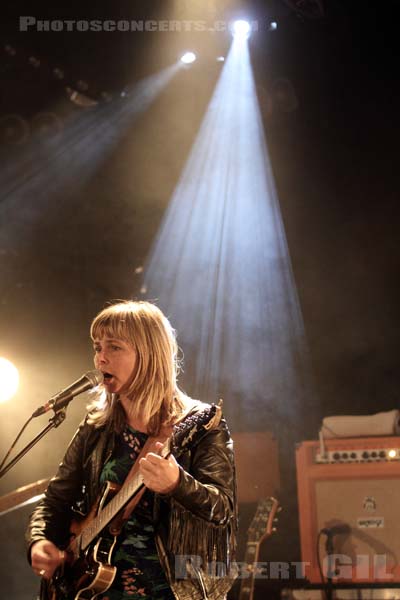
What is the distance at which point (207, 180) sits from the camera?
5.38m

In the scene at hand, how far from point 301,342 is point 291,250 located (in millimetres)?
778

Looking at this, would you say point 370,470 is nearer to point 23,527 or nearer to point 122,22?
point 23,527

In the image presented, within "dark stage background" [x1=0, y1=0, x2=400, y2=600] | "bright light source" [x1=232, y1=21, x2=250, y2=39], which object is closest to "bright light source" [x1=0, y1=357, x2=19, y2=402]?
"dark stage background" [x1=0, y1=0, x2=400, y2=600]

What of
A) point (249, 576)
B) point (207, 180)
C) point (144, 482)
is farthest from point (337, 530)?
point (207, 180)

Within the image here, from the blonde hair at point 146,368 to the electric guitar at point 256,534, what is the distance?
168 centimetres

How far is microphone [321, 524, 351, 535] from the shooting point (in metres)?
3.67

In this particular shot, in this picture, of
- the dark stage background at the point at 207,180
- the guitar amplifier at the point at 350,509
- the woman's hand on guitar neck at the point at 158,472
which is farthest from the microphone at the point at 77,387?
the dark stage background at the point at 207,180

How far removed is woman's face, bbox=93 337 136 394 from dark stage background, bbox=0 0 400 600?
8.65ft

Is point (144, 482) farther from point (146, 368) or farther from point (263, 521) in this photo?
point (263, 521)

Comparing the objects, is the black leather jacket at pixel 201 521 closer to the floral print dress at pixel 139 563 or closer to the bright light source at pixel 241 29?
the floral print dress at pixel 139 563

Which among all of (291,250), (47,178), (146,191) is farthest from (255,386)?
(47,178)

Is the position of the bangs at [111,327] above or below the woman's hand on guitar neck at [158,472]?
above

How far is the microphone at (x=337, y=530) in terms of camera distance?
144 inches

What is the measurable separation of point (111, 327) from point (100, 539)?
70cm
